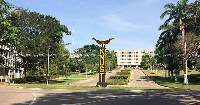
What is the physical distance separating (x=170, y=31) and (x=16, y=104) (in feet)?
122

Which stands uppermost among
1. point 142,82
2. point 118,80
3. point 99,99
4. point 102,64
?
point 102,64

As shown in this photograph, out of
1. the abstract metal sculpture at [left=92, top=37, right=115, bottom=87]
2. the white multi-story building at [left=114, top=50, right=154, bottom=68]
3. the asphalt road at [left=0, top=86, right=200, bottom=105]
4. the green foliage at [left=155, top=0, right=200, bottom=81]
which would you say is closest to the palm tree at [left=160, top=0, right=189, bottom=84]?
the green foliage at [left=155, top=0, right=200, bottom=81]

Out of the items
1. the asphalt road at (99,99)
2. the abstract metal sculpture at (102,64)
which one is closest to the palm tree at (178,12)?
the abstract metal sculpture at (102,64)

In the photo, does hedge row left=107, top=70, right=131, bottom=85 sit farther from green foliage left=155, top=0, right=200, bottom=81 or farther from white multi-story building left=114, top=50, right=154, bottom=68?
white multi-story building left=114, top=50, right=154, bottom=68

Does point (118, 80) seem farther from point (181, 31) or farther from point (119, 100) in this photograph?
point (119, 100)

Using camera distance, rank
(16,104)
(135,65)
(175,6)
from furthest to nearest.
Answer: (135,65) < (175,6) < (16,104)

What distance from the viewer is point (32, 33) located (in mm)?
42031

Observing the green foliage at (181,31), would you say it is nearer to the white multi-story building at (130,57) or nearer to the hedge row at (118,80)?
the hedge row at (118,80)

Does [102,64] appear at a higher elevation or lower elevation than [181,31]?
lower

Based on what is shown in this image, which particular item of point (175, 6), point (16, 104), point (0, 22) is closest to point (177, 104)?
point (16, 104)

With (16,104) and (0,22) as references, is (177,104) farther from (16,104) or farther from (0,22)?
(0,22)

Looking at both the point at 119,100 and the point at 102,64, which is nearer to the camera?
the point at 119,100

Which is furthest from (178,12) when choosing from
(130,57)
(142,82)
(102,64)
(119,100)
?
(130,57)

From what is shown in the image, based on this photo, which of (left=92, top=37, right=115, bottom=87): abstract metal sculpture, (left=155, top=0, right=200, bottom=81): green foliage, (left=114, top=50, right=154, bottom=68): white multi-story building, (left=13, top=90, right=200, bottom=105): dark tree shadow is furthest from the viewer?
(left=114, top=50, right=154, bottom=68): white multi-story building
